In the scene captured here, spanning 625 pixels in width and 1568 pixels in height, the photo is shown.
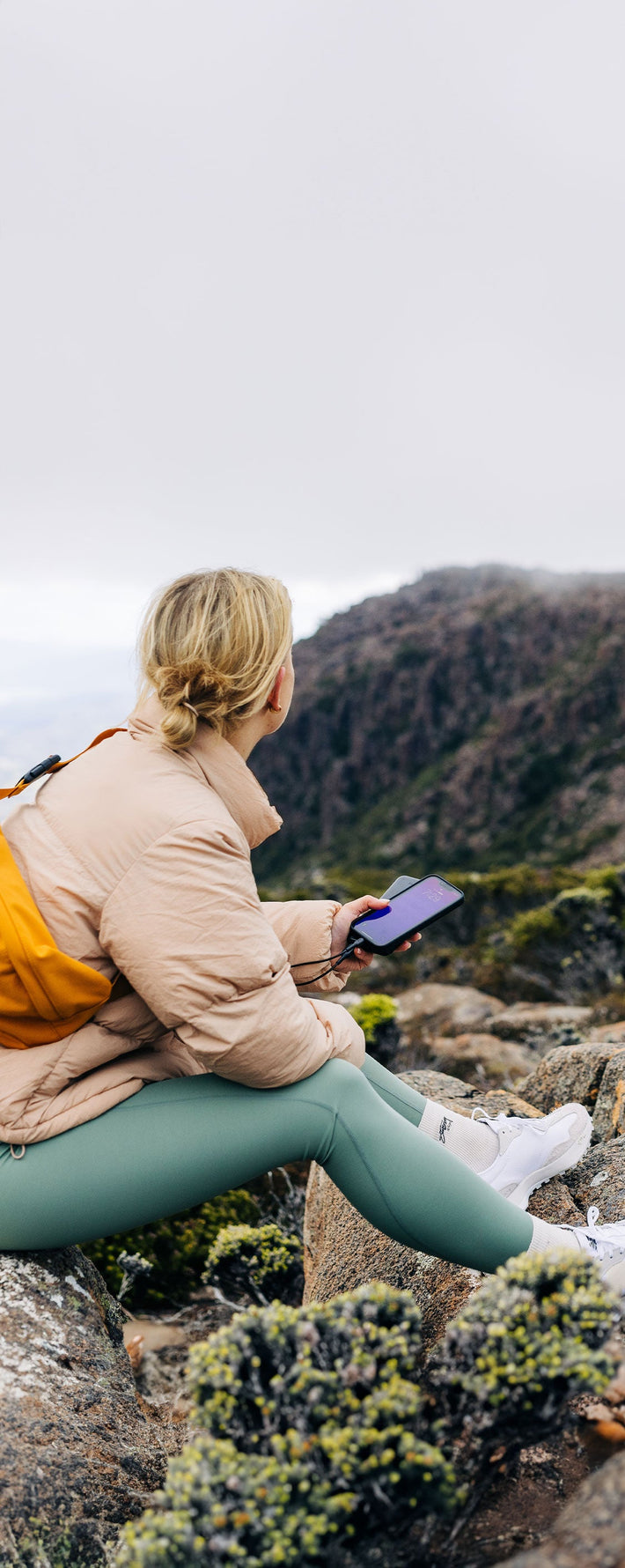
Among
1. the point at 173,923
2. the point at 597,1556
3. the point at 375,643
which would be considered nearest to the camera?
the point at 597,1556

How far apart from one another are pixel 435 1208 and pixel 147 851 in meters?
0.86

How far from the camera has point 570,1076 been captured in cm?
346

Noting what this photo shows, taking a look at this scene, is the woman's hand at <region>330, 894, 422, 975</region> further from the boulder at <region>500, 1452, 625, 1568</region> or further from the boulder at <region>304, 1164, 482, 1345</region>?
the boulder at <region>500, 1452, 625, 1568</region>

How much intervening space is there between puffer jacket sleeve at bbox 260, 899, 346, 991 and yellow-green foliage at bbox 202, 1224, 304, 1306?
1113 millimetres

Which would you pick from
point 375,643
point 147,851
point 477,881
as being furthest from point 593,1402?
point 375,643

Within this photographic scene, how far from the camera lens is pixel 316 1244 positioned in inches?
122

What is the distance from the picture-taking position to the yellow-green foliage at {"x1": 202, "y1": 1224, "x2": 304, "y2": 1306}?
306cm

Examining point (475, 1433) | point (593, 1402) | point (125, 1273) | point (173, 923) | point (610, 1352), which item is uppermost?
point (173, 923)

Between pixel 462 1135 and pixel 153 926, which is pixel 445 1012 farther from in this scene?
pixel 153 926

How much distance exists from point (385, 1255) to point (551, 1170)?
0.51 metres

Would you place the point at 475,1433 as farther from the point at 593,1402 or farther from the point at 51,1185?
the point at 51,1185

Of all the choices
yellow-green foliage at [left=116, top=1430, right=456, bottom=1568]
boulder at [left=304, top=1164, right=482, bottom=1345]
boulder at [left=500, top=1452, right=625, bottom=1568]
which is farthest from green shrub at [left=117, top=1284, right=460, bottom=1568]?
boulder at [left=304, top=1164, right=482, bottom=1345]

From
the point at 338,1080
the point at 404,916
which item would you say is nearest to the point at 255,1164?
the point at 338,1080

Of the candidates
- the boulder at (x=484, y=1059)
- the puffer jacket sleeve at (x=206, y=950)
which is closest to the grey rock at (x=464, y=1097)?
the puffer jacket sleeve at (x=206, y=950)
